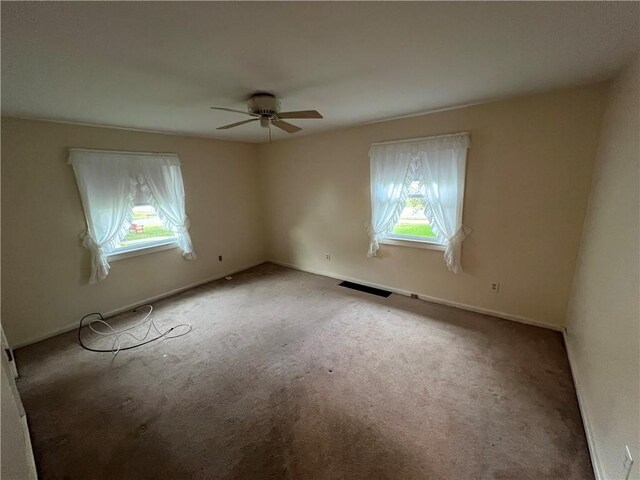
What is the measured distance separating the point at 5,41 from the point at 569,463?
3.63 metres

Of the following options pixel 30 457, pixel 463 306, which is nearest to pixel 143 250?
pixel 30 457

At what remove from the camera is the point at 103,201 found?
3072mm

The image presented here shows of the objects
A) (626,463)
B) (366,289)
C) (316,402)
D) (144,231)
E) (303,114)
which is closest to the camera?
(626,463)

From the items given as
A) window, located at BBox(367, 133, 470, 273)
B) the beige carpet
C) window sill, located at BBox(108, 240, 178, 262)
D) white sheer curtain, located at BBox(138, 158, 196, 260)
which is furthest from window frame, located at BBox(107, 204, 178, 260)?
window, located at BBox(367, 133, 470, 273)

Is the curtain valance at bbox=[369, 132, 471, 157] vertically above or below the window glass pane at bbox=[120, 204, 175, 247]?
above

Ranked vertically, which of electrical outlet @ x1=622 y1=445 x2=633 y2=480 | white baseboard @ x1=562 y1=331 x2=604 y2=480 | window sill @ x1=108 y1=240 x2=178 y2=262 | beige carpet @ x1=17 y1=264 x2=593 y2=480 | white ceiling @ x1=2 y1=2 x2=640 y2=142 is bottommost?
beige carpet @ x1=17 y1=264 x2=593 y2=480

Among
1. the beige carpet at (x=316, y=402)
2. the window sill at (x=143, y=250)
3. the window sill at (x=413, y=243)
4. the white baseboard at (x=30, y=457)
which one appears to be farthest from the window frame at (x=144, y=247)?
the window sill at (x=413, y=243)

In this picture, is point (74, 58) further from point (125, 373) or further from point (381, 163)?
point (381, 163)

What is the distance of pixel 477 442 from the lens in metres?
1.56

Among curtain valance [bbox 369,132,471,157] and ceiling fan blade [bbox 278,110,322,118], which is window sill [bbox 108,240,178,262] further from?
curtain valance [bbox 369,132,471,157]

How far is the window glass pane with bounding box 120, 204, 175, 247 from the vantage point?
136 inches

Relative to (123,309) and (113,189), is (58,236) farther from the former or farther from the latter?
(123,309)

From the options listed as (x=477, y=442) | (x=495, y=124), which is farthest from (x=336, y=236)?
(x=477, y=442)

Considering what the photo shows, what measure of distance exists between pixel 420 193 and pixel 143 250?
3709 mm
